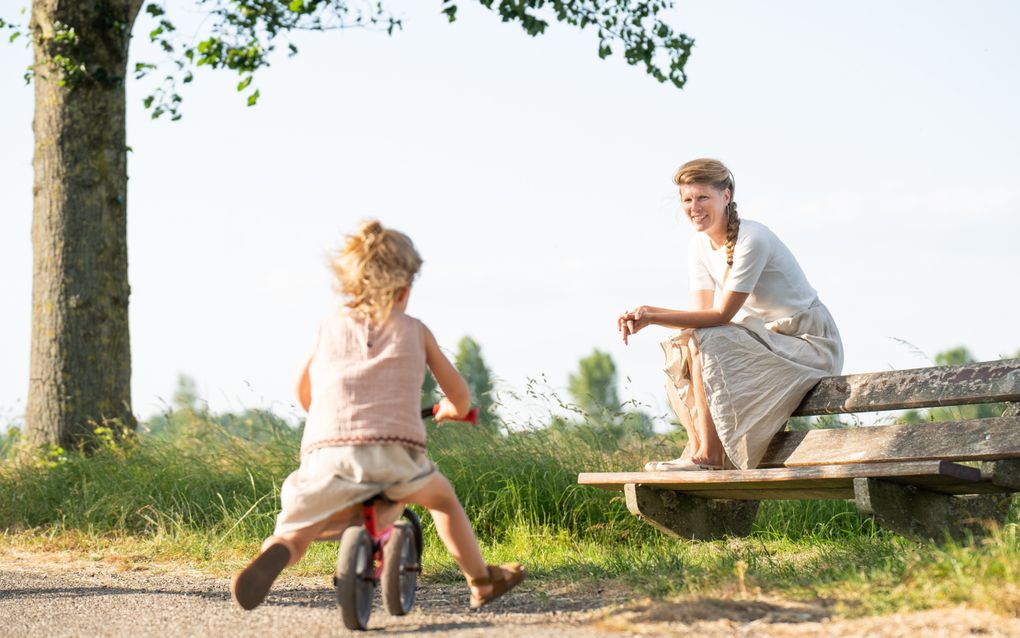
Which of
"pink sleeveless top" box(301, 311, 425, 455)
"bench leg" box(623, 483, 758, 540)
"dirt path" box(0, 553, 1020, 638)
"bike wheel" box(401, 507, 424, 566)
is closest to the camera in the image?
"dirt path" box(0, 553, 1020, 638)

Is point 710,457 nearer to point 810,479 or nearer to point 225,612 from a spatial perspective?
point 810,479

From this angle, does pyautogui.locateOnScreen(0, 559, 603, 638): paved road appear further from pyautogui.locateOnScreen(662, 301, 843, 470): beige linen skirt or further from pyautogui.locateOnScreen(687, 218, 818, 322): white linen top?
pyautogui.locateOnScreen(687, 218, 818, 322): white linen top

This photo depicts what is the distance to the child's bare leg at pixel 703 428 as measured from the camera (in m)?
5.79

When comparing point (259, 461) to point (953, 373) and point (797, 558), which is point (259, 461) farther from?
point (953, 373)

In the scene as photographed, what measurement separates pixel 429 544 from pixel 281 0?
571cm

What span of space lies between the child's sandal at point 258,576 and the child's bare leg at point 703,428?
2362 mm

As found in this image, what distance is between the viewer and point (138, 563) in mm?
7277

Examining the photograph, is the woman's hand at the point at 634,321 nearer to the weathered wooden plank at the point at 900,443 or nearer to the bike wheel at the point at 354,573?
the weathered wooden plank at the point at 900,443

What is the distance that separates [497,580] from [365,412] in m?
0.91

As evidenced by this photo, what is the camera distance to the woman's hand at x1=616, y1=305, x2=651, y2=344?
5574 millimetres

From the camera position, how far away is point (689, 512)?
6.29m

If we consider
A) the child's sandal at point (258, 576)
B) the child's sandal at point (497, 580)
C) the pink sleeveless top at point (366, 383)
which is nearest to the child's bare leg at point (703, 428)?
the child's sandal at point (497, 580)

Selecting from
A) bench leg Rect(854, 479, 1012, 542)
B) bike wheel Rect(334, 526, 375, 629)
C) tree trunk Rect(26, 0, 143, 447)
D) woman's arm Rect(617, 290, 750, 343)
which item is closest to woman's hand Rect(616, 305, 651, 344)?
woman's arm Rect(617, 290, 750, 343)

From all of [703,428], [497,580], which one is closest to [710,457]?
[703,428]
